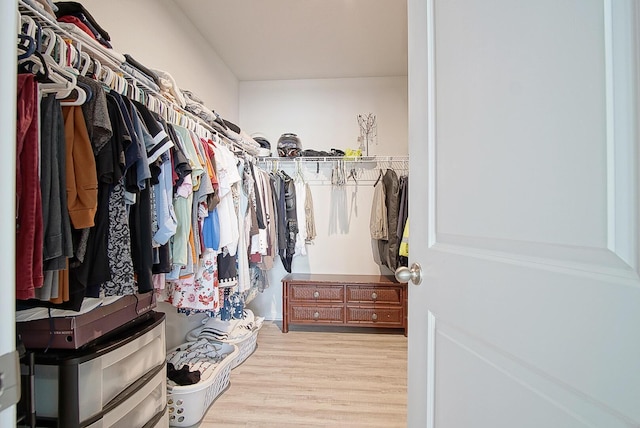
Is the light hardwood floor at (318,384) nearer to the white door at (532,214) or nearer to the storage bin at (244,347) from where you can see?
the storage bin at (244,347)

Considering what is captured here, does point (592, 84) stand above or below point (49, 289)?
above

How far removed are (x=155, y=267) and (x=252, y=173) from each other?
4.13 feet

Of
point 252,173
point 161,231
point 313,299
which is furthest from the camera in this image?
point 313,299

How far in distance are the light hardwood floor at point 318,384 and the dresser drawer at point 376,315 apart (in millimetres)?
144

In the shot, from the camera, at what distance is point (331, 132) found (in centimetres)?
340

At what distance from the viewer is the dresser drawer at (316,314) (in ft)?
9.78

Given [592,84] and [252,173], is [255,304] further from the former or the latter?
[592,84]

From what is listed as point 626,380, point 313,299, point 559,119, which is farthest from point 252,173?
point 626,380

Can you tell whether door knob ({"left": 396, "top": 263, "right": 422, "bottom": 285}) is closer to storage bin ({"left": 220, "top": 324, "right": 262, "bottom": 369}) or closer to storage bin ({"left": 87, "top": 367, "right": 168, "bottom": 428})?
storage bin ({"left": 87, "top": 367, "right": 168, "bottom": 428})

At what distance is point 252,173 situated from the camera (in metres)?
2.37

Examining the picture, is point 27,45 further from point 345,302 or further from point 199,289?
point 345,302

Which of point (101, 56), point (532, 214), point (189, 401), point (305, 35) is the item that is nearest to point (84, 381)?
point (189, 401)

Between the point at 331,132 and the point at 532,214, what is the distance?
3047 mm

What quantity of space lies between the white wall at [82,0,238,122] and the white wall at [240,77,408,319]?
1.90 ft
